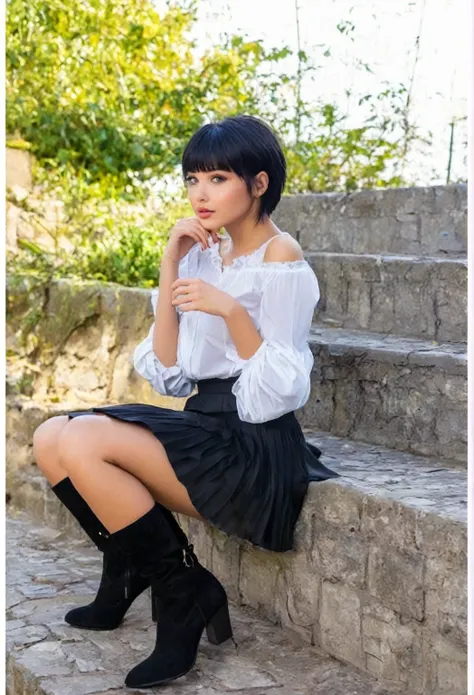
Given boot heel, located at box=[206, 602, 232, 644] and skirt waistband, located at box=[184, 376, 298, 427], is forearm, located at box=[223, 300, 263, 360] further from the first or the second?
boot heel, located at box=[206, 602, 232, 644]

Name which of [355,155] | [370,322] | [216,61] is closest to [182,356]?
[370,322]

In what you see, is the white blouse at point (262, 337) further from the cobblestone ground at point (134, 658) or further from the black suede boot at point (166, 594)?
the cobblestone ground at point (134, 658)

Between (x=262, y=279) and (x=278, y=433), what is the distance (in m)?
0.40

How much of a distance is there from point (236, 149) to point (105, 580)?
1.23 meters

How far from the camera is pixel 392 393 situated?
3.14 metres

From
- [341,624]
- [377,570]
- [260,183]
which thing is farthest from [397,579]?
[260,183]

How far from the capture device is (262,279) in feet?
8.32

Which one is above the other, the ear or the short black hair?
the short black hair

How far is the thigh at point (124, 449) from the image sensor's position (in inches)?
96.3

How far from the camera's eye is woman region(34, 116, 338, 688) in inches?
96.1

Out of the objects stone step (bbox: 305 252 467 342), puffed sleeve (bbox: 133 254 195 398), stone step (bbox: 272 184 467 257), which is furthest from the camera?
stone step (bbox: 272 184 467 257)

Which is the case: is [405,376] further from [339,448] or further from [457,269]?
[457,269]

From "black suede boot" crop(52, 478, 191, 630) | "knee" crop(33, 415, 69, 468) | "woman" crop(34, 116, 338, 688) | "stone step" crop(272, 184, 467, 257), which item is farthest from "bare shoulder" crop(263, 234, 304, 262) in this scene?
"stone step" crop(272, 184, 467, 257)

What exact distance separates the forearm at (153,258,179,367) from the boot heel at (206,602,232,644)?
2.20ft
